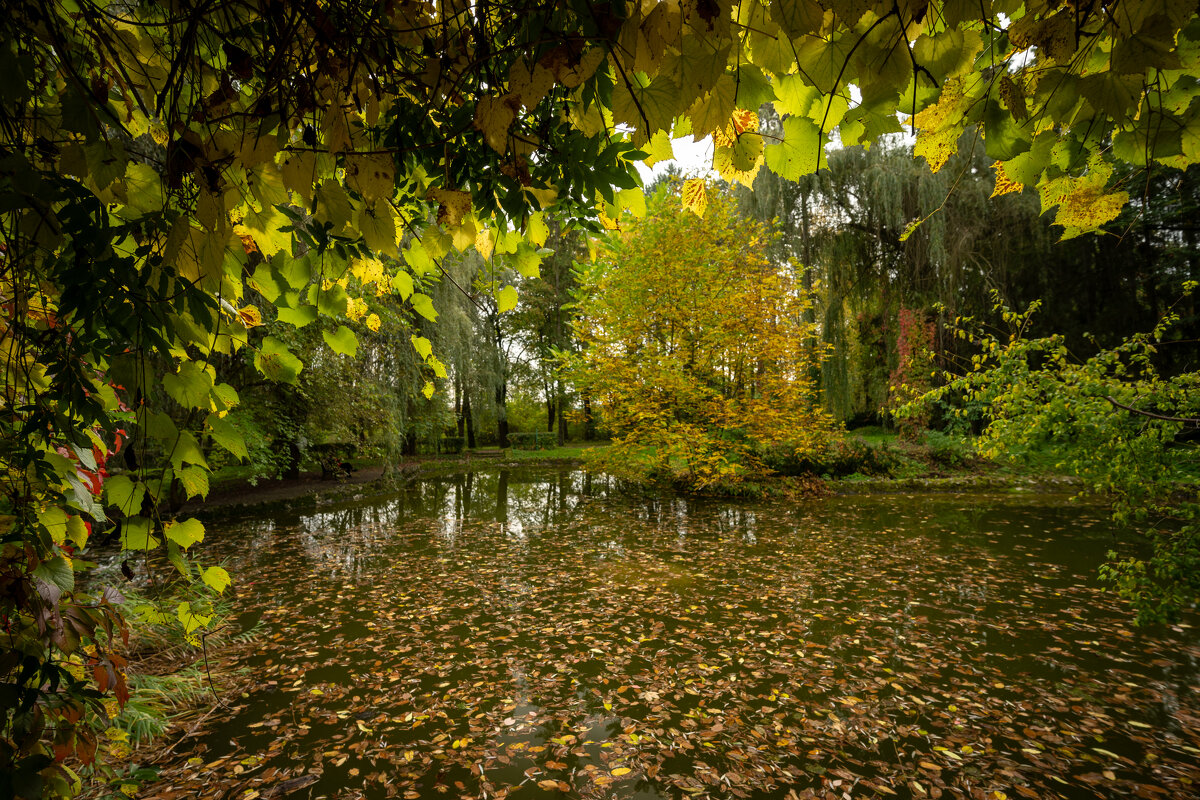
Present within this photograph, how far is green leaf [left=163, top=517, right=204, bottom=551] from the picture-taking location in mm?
1130

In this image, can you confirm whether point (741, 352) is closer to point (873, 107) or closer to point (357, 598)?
point (357, 598)

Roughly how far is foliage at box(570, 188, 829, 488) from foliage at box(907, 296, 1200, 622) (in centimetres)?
475

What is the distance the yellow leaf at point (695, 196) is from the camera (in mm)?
1341

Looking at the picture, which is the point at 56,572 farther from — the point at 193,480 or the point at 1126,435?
the point at 1126,435

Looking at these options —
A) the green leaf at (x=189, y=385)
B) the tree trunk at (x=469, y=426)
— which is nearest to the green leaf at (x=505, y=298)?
the green leaf at (x=189, y=385)

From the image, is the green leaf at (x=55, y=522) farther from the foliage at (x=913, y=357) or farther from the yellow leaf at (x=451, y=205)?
the foliage at (x=913, y=357)

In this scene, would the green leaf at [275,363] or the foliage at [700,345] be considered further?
the foliage at [700,345]

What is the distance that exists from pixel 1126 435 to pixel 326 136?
463 cm

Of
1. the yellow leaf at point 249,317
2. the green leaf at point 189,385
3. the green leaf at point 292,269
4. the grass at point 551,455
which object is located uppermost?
the green leaf at point 292,269

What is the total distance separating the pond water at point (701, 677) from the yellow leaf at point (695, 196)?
2.52 meters

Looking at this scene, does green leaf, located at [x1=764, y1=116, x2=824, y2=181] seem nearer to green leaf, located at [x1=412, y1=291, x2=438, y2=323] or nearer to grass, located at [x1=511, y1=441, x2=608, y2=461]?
green leaf, located at [x1=412, y1=291, x2=438, y2=323]

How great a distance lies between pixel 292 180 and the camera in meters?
1.01

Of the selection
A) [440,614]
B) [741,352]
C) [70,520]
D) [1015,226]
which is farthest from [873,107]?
[1015,226]

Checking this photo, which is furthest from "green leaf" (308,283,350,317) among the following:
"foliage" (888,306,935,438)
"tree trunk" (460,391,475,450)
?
"tree trunk" (460,391,475,450)
